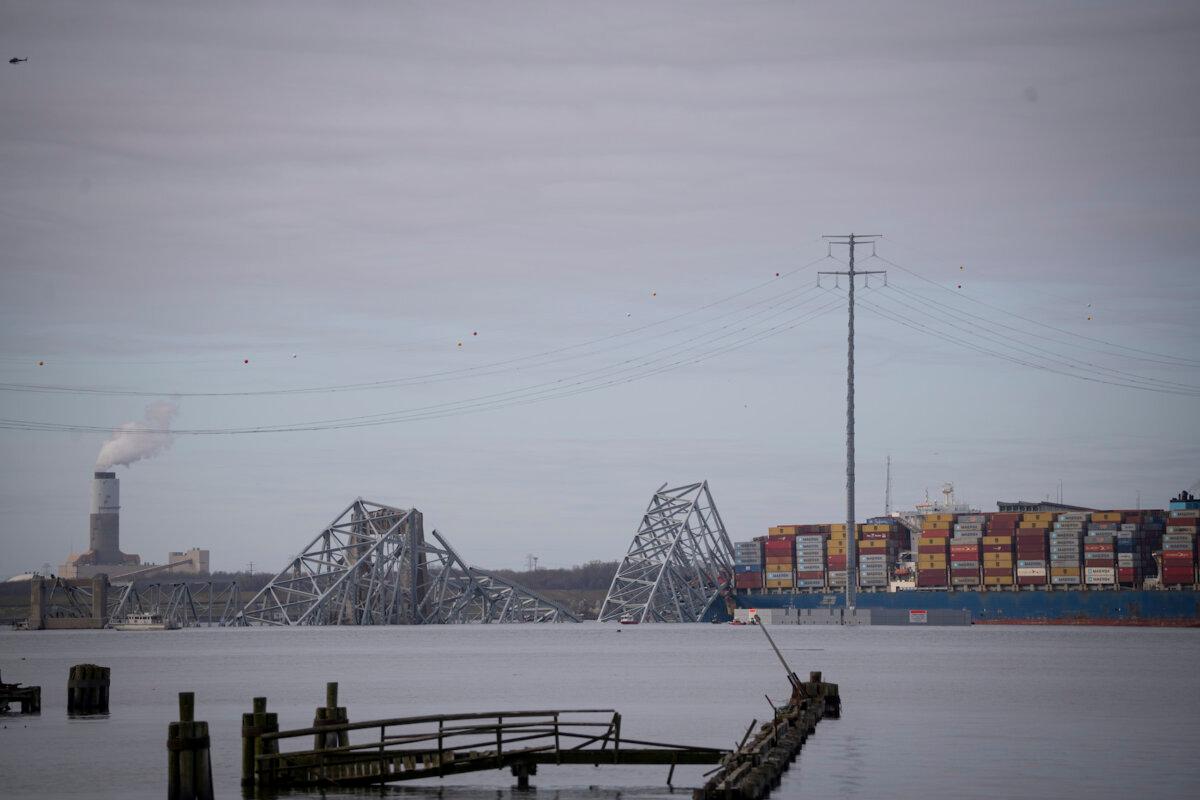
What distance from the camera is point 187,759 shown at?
107ft

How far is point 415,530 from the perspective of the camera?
190875 mm

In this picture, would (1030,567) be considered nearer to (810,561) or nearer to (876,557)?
(876,557)

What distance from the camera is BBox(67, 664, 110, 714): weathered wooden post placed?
191ft

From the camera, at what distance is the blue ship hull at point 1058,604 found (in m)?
169

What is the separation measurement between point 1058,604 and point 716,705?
124m

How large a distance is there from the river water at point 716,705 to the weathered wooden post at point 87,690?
1143mm

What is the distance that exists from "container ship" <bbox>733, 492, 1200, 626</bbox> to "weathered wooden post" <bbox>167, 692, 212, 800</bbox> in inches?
5377

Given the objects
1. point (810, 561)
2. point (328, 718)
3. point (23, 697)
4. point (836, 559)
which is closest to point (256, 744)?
point (328, 718)

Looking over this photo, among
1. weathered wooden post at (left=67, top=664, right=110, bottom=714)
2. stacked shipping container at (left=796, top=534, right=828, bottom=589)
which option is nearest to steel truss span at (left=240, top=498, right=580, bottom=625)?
stacked shipping container at (left=796, top=534, right=828, bottom=589)

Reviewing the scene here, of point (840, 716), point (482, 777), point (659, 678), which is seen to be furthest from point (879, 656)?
point (482, 777)

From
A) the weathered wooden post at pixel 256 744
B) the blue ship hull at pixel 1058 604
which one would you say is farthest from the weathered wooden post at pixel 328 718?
the blue ship hull at pixel 1058 604

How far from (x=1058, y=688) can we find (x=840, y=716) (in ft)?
67.5

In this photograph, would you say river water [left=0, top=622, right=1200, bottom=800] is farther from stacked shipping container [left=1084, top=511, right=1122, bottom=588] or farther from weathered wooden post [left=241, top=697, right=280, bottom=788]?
stacked shipping container [left=1084, top=511, right=1122, bottom=588]

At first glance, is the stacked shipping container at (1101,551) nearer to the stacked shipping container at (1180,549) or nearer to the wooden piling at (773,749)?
the stacked shipping container at (1180,549)
